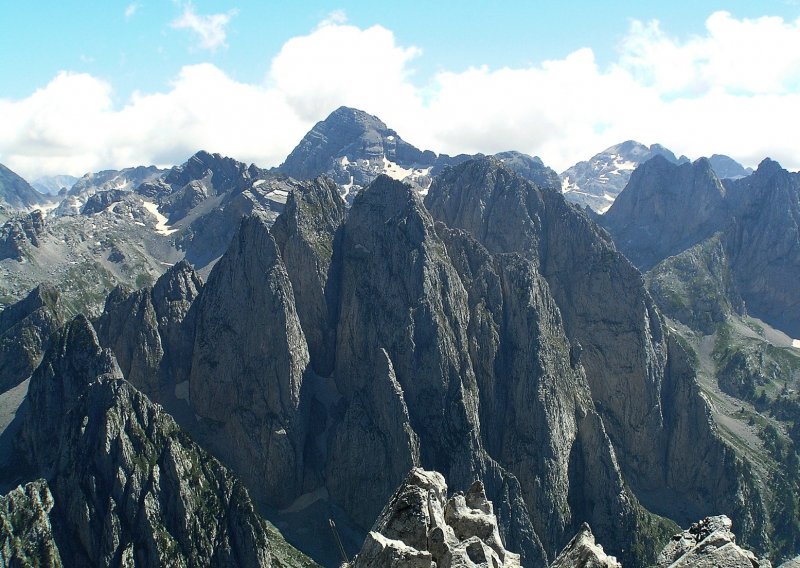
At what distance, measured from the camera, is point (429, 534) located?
38281 mm

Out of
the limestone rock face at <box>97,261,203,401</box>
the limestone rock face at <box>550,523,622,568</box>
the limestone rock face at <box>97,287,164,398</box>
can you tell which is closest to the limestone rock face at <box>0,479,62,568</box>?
the limestone rock face at <box>97,261,203,401</box>

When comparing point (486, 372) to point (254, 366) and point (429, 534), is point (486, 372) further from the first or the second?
point (429, 534)

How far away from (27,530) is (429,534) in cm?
11071

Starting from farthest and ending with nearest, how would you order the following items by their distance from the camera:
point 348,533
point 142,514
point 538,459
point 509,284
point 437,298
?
1. point 509,284
2. point 437,298
3. point 538,459
4. point 348,533
5. point 142,514

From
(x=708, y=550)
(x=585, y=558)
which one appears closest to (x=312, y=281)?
(x=585, y=558)

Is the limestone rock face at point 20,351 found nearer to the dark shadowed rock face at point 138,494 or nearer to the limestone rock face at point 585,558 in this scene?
the dark shadowed rock face at point 138,494

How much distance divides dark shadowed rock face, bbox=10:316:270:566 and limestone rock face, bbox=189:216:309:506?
71.2ft

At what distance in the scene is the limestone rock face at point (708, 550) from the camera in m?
27.5

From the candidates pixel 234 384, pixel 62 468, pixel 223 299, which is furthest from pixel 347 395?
pixel 62 468

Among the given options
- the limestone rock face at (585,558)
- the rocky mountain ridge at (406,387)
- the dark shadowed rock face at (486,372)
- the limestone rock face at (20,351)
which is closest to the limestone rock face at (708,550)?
the limestone rock face at (585,558)

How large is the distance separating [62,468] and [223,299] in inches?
2279

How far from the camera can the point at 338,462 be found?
15800 cm

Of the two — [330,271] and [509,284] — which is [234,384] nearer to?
[330,271]

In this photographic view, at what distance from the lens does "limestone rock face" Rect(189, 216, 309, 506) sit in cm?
15825
